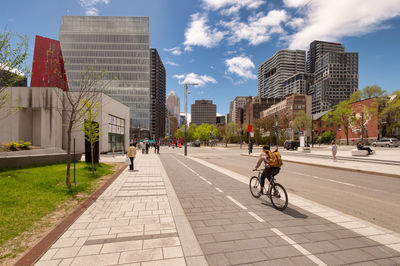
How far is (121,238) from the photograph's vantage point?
11.7 feet

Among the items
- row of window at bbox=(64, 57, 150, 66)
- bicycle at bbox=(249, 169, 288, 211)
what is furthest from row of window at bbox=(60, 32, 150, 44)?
bicycle at bbox=(249, 169, 288, 211)

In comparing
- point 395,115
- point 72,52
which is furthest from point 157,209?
point 72,52

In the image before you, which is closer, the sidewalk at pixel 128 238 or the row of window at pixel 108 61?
the sidewalk at pixel 128 238

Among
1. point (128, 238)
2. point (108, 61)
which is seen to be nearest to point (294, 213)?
point (128, 238)

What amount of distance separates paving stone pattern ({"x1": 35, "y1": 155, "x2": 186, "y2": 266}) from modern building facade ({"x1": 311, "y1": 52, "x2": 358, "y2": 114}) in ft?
556

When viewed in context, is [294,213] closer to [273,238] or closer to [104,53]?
[273,238]

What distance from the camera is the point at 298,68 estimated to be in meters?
178

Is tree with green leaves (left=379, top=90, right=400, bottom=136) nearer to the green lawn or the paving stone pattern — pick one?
the paving stone pattern

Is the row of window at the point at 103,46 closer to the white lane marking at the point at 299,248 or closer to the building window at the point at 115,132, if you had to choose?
the building window at the point at 115,132

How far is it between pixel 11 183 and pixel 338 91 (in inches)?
7206

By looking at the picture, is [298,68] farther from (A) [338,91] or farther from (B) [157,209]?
(B) [157,209]

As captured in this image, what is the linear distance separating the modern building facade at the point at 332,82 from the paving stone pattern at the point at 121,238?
6668 inches

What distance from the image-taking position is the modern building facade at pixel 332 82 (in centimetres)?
14588

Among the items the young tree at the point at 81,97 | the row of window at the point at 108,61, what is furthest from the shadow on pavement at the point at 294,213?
the row of window at the point at 108,61
